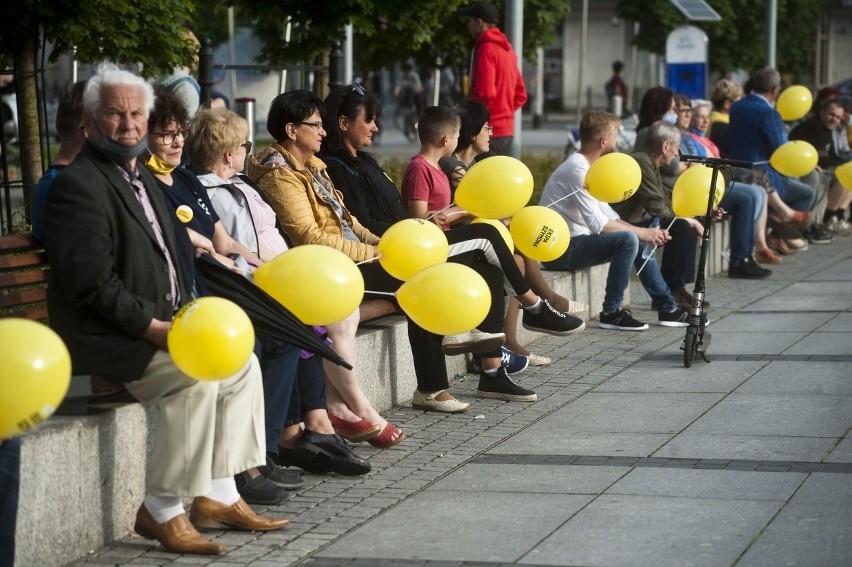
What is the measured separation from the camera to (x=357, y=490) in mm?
6371

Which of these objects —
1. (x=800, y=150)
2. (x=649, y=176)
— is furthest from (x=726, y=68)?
(x=649, y=176)

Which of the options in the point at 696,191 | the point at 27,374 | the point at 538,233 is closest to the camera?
the point at 27,374

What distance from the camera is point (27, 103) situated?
35.0 ft

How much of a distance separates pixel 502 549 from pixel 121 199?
1.84m

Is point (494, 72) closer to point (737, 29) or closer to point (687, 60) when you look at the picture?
point (687, 60)

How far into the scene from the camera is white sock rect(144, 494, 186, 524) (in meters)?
5.52

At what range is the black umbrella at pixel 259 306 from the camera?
5871mm

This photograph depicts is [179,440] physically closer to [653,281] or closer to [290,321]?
[290,321]

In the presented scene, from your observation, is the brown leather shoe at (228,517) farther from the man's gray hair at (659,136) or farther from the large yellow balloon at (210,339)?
the man's gray hair at (659,136)

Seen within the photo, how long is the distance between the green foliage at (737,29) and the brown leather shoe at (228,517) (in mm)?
32531

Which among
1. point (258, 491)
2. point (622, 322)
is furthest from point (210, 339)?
point (622, 322)

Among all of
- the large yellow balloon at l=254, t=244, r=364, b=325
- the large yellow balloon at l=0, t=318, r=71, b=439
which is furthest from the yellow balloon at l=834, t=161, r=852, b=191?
the large yellow balloon at l=0, t=318, r=71, b=439

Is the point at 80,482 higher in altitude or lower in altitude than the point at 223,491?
higher

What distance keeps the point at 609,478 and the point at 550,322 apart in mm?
2869
